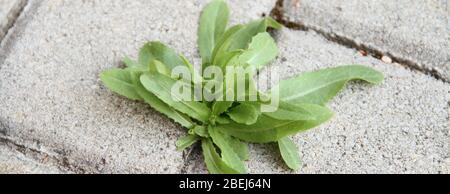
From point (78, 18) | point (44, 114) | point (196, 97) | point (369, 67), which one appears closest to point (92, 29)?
point (78, 18)

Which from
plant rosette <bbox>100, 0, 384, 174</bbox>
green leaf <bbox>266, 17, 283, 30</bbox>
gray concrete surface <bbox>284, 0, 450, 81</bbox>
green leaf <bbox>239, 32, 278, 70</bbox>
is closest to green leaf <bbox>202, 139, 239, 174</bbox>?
plant rosette <bbox>100, 0, 384, 174</bbox>

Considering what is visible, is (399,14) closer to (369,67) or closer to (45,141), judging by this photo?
(369,67)

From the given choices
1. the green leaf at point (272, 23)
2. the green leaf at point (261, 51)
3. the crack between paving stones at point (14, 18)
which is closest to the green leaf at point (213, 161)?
the green leaf at point (261, 51)

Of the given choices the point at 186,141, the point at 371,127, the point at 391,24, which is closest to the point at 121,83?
the point at 186,141

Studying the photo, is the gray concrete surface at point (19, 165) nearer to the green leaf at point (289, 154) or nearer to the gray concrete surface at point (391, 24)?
the green leaf at point (289, 154)

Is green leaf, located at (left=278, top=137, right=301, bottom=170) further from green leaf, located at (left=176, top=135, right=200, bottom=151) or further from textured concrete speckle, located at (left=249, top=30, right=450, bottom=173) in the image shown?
green leaf, located at (left=176, top=135, right=200, bottom=151)

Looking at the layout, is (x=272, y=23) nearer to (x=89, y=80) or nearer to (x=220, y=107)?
(x=220, y=107)
